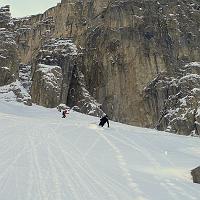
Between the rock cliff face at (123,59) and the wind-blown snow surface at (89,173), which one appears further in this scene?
the rock cliff face at (123,59)

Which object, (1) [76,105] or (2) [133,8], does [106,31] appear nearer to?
(2) [133,8]

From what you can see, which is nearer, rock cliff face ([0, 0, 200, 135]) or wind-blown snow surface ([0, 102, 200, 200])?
wind-blown snow surface ([0, 102, 200, 200])

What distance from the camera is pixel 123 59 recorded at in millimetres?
76812

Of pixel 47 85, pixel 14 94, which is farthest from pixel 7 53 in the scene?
pixel 14 94

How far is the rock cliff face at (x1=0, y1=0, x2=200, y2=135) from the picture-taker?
70188 mm

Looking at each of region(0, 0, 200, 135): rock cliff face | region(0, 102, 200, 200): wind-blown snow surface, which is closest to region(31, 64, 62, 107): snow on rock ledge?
region(0, 0, 200, 135): rock cliff face

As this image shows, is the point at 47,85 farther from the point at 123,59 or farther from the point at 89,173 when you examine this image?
the point at 89,173

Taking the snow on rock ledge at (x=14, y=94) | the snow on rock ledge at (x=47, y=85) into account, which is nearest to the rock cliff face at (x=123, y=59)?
the snow on rock ledge at (x=47, y=85)

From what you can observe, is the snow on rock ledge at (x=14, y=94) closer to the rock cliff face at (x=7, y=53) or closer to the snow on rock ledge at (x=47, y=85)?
the rock cliff face at (x=7, y=53)

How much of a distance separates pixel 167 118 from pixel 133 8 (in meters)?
26.1

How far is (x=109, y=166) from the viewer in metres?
12.1

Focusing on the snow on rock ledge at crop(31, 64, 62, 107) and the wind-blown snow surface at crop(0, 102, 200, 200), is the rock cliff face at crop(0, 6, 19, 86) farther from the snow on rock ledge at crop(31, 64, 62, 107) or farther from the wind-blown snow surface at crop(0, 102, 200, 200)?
the wind-blown snow surface at crop(0, 102, 200, 200)

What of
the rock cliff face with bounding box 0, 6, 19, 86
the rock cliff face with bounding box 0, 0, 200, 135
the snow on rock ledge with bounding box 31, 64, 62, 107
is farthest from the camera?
the rock cliff face with bounding box 0, 0, 200, 135

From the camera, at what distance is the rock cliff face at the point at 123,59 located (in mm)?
70188
